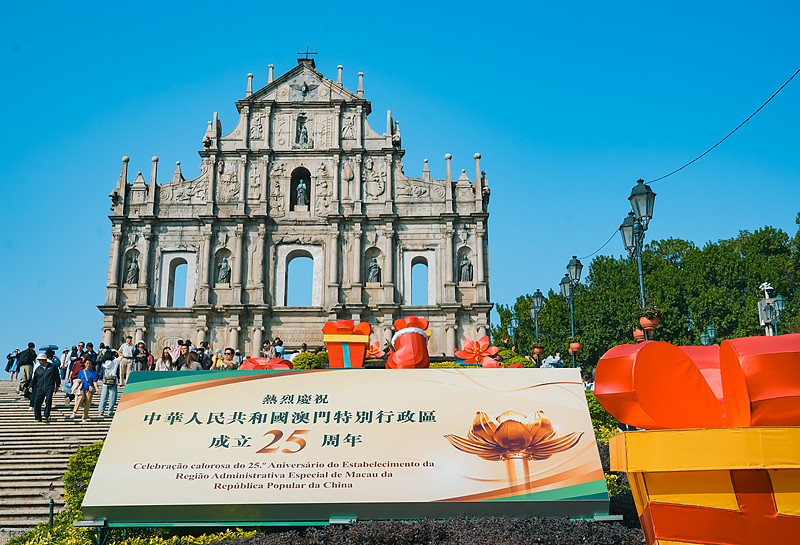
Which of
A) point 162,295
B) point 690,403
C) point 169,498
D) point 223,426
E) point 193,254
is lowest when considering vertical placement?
point 169,498

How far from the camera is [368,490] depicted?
6.15 meters

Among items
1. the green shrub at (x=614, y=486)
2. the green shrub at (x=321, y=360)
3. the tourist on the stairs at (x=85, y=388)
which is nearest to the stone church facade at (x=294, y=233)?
the green shrub at (x=321, y=360)

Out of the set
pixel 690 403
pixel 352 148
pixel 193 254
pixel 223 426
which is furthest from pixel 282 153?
pixel 690 403

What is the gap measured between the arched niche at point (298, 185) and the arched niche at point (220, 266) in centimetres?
350

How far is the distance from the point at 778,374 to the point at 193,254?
29.1 metres

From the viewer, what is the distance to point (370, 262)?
29.8 meters

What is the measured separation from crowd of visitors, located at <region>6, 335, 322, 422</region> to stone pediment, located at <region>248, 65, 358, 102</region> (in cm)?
1282

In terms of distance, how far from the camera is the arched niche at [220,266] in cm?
2931

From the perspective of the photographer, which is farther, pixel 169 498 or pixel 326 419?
pixel 326 419

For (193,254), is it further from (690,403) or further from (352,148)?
(690,403)

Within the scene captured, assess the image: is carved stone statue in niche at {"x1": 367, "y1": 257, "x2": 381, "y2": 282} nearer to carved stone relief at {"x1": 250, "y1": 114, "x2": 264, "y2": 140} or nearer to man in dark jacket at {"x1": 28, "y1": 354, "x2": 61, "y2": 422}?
carved stone relief at {"x1": 250, "y1": 114, "x2": 264, "y2": 140}

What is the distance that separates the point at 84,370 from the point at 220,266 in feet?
52.6

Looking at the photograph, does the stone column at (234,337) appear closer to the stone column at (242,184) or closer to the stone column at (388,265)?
the stone column at (242,184)

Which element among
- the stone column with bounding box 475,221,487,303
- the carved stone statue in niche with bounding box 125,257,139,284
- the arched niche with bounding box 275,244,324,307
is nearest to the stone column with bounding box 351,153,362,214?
the arched niche with bounding box 275,244,324,307
